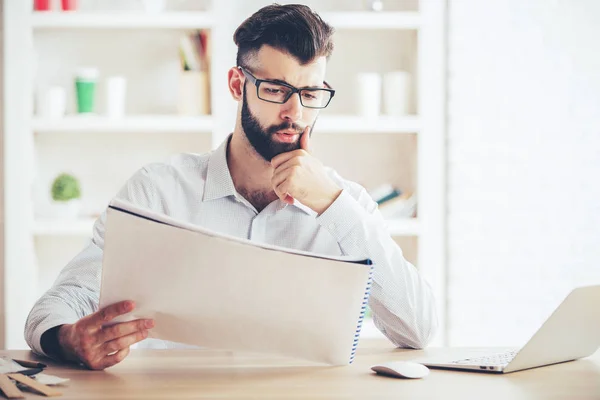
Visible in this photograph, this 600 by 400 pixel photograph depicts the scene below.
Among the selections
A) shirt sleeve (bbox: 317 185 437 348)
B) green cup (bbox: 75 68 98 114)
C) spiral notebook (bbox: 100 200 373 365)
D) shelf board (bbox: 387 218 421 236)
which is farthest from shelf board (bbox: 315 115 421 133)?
spiral notebook (bbox: 100 200 373 365)

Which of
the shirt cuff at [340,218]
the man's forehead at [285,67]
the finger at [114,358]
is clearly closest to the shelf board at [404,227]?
the man's forehead at [285,67]

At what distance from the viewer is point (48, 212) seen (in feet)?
10.9

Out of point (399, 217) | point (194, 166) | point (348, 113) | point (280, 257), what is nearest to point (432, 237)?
point (399, 217)

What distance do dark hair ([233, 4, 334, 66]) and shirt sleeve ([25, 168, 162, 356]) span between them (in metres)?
0.56

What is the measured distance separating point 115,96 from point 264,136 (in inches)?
61.9

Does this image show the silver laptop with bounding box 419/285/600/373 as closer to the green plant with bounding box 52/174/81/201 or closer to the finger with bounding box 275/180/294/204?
the finger with bounding box 275/180/294/204

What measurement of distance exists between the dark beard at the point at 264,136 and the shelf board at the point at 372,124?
4.48 ft

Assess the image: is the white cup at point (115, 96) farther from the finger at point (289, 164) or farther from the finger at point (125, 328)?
the finger at point (125, 328)

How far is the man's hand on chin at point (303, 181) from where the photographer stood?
1646 millimetres

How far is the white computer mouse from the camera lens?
1278mm

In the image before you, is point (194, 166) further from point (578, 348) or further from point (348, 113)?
point (348, 113)

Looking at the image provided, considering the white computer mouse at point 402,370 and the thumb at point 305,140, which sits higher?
the thumb at point 305,140

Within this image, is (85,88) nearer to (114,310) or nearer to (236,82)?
(236,82)

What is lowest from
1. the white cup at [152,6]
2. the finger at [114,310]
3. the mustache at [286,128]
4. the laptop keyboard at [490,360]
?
the laptop keyboard at [490,360]
